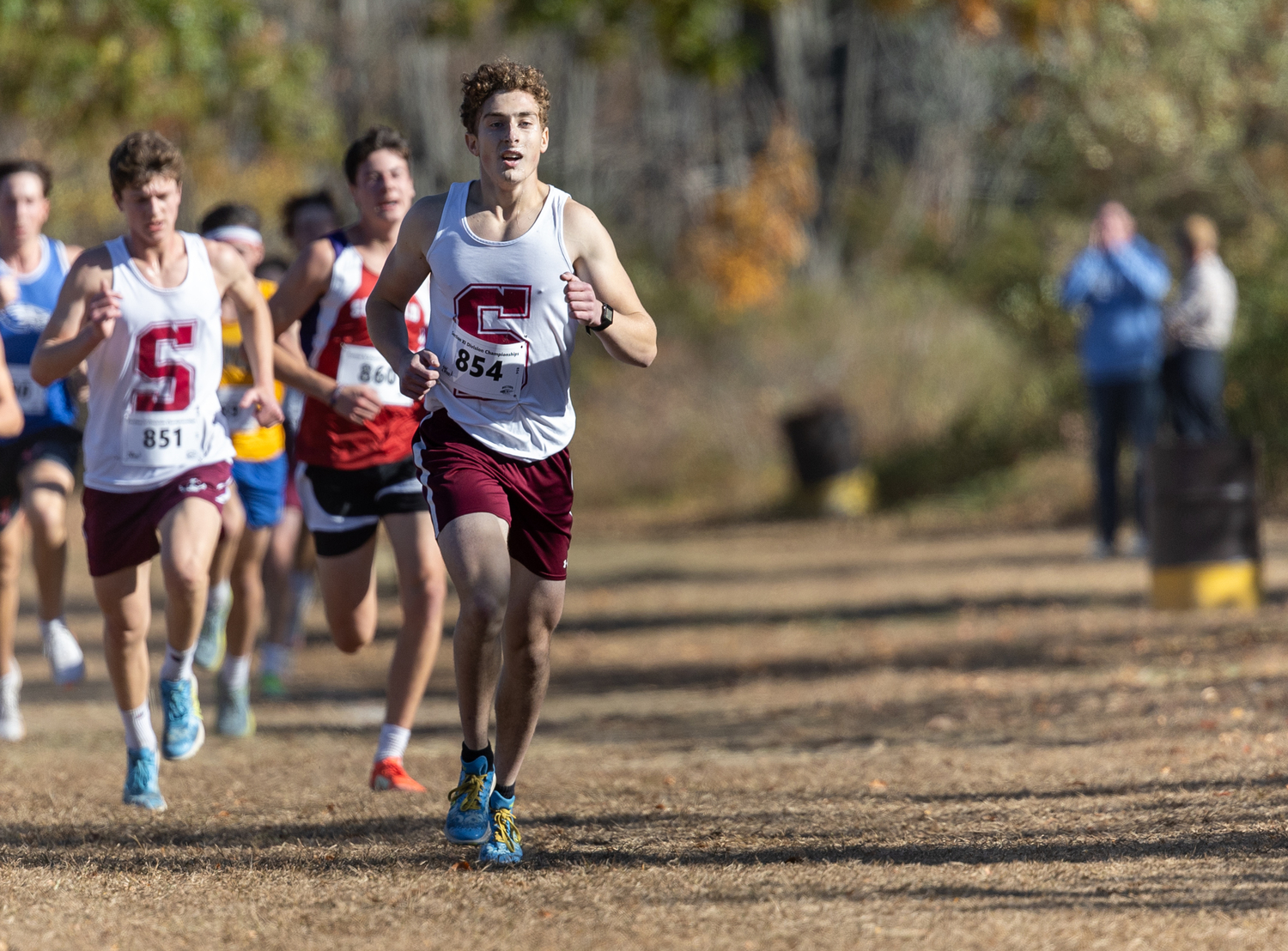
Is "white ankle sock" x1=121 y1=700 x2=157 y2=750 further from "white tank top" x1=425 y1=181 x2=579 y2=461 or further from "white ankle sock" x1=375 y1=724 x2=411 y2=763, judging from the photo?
"white tank top" x1=425 y1=181 x2=579 y2=461

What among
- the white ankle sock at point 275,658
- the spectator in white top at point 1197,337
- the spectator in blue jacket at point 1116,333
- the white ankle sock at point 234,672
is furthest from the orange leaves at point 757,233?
the white ankle sock at point 234,672

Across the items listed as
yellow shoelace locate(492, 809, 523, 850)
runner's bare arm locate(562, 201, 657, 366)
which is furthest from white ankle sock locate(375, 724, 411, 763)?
runner's bare arm locate(562, 201, 657, 366)

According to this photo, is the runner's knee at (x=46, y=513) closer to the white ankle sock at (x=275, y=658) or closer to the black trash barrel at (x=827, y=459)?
the white ankle sock at (x=275, y=658)

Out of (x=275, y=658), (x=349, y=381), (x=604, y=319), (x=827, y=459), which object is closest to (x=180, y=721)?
(x=349, y=381)

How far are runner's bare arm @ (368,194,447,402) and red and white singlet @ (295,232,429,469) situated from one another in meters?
1.17

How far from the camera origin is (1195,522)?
10406 mm

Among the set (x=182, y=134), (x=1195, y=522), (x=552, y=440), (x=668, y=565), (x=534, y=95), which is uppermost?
(x=182, y=134)

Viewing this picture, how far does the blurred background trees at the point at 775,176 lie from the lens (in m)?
13.2

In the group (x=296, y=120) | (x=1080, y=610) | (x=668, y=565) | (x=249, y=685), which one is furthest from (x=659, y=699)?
(x=296, y=120)

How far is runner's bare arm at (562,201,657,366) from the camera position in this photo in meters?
4.89

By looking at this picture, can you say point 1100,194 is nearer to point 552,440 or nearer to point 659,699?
point 659,699

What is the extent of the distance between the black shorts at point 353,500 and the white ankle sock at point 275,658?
9.89 ft

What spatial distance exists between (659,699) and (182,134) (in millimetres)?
10558

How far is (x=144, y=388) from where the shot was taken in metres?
5.95
